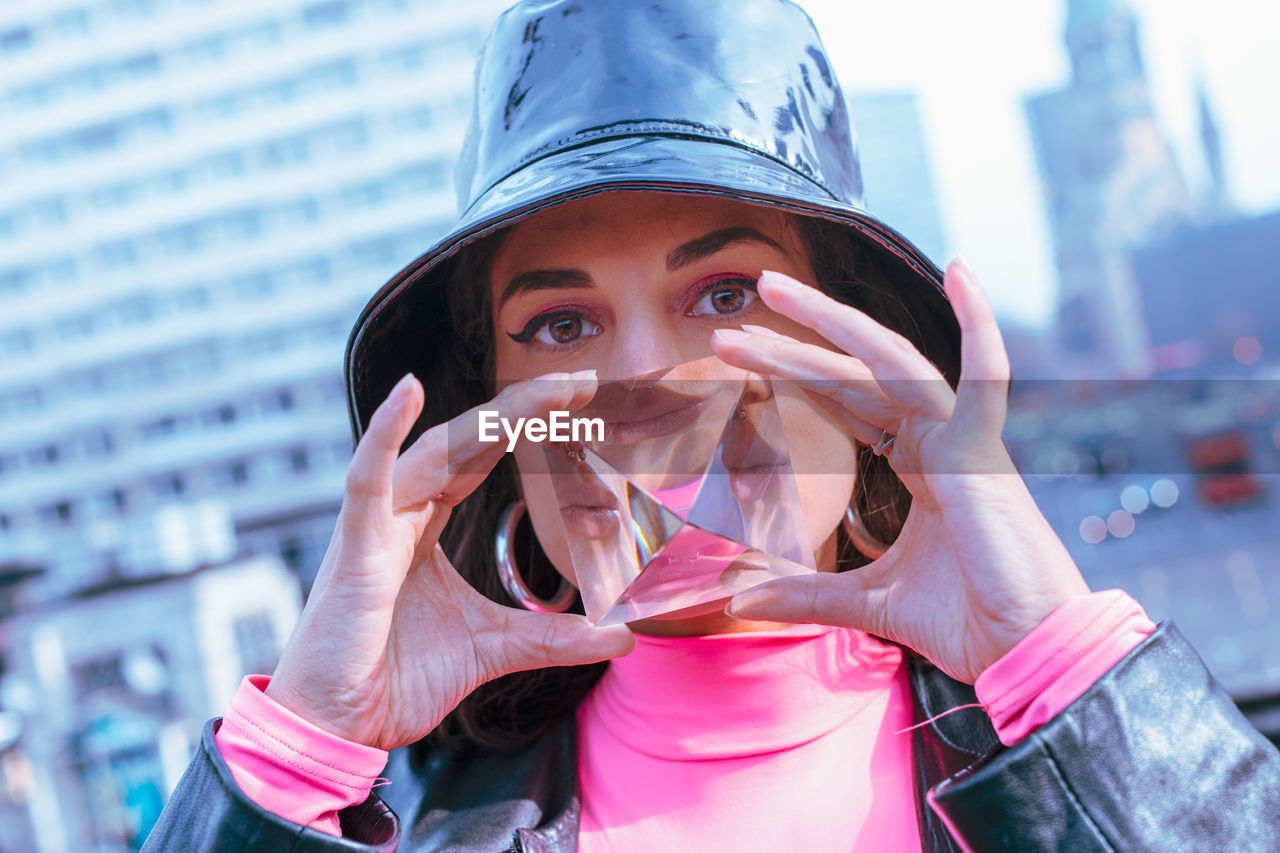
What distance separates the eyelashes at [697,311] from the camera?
98cm

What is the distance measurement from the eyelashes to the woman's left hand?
80 mm

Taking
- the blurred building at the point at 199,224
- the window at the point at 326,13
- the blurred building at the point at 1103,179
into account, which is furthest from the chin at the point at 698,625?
the blurred building at the point at 1103,179

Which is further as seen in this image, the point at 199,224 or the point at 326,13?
the point at 326,13

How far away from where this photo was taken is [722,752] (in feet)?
3.40

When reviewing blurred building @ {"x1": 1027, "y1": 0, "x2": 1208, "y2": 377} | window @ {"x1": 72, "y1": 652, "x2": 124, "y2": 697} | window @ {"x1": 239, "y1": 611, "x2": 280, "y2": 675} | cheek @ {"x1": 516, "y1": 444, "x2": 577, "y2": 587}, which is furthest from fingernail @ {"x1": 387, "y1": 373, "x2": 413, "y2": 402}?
blurred building @ {"x1": 1027, "y1": 0, "x2": 1208, "y2": 377}

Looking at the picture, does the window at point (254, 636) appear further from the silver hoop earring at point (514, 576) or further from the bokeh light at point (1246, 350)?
the bokeh light at point (1246, 350)

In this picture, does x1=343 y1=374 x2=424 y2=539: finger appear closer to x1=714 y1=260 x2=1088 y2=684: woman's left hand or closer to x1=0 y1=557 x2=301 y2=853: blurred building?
x1=0 y1=557 x2=301 y2=853: blurred building

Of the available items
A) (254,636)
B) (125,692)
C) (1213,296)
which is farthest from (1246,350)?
(125,692)

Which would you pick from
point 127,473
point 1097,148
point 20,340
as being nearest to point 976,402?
point 127,473

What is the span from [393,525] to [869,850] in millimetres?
598

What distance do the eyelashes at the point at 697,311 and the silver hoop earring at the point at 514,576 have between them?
28cm

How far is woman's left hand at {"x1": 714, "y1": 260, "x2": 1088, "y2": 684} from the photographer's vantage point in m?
0.79

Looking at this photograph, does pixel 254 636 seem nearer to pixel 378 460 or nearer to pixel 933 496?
pixel 378 460

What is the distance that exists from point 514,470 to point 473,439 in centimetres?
36
